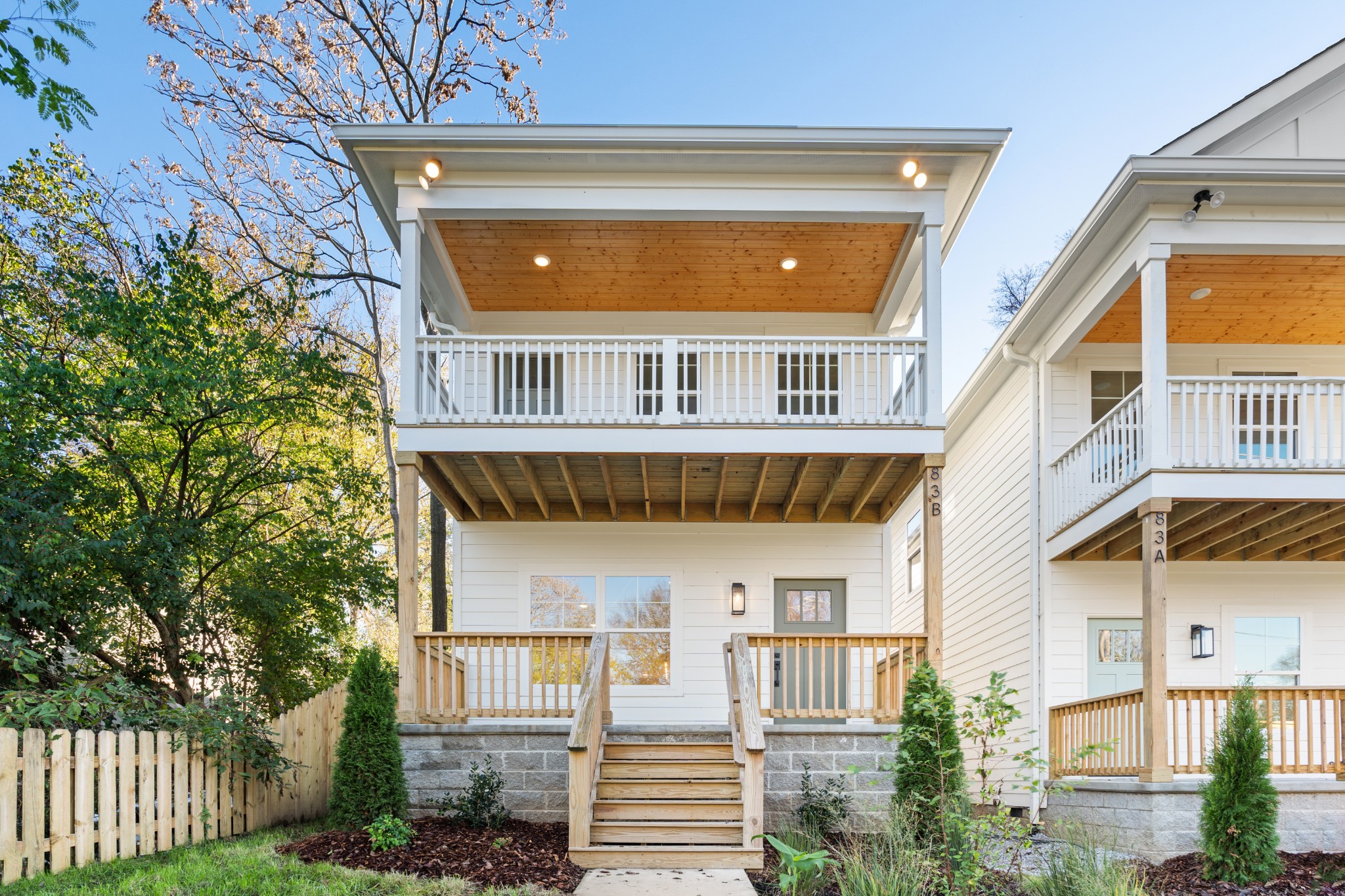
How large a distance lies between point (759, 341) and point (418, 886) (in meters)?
5.53

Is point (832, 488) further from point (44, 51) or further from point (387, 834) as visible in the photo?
point (44, 51)

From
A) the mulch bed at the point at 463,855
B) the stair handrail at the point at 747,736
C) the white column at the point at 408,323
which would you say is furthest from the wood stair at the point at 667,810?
the white column at the point at 408,323

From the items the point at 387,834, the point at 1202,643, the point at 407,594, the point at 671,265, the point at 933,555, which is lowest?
the point at 387,834

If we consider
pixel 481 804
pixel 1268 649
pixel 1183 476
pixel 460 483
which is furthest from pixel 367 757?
pixel 1268 649

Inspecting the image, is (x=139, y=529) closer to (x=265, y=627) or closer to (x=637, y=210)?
(x=265, y=627)

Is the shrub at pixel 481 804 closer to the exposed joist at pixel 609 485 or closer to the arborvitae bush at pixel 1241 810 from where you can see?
the exposed joist at pixel 609 485

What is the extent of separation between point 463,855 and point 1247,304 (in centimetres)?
958

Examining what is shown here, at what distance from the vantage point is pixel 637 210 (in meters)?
9.13

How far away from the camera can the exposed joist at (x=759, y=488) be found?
947 cm

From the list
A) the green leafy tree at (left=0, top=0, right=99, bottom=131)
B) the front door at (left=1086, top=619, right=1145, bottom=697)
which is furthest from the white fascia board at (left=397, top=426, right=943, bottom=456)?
the green leafy tree at (left=0, top=0, right=99, bottom=131)

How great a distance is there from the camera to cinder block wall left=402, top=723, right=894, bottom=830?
8414 millimetres

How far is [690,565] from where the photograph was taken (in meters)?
11.3

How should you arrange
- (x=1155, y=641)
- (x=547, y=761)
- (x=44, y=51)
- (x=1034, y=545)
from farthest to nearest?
(x=1034, y=545) < (x=547, y=761) < (x=1155, y=641) < (x=44, y=51)

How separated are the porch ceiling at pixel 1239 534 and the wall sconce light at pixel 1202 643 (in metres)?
0.80
